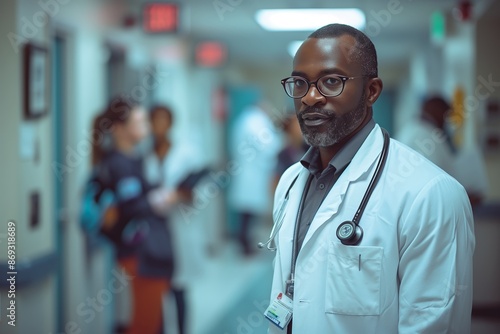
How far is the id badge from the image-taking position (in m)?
1.63

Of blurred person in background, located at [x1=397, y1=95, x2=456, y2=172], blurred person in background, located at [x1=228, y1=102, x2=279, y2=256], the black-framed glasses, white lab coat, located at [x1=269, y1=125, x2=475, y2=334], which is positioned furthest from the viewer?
blurred person in background, located at [x1=228, y1=102, x2=279, y2=256]

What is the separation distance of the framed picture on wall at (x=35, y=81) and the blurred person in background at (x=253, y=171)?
180 inches

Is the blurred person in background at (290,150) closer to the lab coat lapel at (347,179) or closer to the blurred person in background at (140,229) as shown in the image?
the blurred person in background at (140,229)

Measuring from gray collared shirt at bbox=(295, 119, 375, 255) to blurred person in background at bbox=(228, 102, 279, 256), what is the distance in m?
6.27

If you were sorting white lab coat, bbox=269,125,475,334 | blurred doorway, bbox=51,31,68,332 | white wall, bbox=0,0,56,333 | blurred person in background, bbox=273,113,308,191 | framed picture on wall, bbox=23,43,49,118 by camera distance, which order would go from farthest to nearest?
blurred person in background, bbox=273,113,308,191, blurred doorway, bbox=51,31,68,332, framed picture on wall, bbox=23,43,49,118, white wall, bbox=0,0,56,333, white lab coat, bbox=269,125,475,334

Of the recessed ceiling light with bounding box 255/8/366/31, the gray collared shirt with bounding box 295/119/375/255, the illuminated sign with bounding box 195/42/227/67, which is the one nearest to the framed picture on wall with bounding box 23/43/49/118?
the gray collared shirt with bounding box 295/119/375/255

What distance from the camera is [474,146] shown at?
5.36m

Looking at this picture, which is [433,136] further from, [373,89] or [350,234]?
[350,234]

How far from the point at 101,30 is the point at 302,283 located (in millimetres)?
3828

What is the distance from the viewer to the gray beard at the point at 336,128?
1.59 meters

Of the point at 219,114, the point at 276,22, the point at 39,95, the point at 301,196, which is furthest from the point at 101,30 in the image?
the point at 219,114

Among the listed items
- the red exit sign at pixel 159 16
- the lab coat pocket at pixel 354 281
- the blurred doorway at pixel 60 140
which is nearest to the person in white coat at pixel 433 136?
the red exit sign at pixel 159 16

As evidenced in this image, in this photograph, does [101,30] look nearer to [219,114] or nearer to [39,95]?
[39,95]

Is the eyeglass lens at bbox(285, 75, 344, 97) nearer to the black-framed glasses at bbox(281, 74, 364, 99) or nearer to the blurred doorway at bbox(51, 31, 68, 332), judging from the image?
the black-framed glasses at bbox(281, 74, 364, 99)
